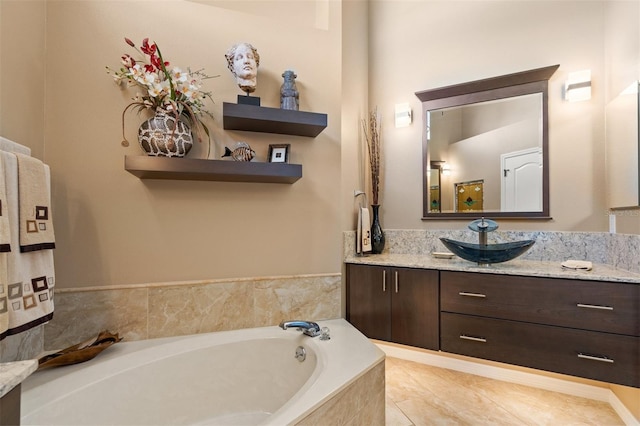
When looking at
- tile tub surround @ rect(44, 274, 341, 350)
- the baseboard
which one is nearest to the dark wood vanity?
tile tub surround @ rect(44, 274, 341, 350)

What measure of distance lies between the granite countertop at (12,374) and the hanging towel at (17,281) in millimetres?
478

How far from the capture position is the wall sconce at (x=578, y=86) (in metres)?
1.97

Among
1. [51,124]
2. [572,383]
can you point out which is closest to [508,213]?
[572,383]

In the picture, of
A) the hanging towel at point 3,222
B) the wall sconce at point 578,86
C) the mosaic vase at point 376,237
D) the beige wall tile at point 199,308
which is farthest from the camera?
the mosaic vase at point 376,237

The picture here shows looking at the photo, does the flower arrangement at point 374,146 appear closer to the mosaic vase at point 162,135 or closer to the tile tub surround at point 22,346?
the mosaic vase at point 162,135

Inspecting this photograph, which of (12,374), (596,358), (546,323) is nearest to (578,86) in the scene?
(546,323)

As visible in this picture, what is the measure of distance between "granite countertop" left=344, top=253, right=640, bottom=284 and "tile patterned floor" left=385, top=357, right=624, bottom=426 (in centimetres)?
90

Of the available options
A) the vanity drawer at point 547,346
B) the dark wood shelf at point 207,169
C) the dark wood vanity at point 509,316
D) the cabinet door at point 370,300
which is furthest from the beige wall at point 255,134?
the vanity drawer at point 547,346

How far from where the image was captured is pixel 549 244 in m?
2.07

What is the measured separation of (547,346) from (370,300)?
1025mm

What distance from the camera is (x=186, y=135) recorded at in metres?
1.63

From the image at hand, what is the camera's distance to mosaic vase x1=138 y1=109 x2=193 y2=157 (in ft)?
5.15

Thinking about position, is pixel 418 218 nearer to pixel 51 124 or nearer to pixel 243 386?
pixel 243 386

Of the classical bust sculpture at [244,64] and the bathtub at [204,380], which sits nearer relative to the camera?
the bathtub at [204,380]
